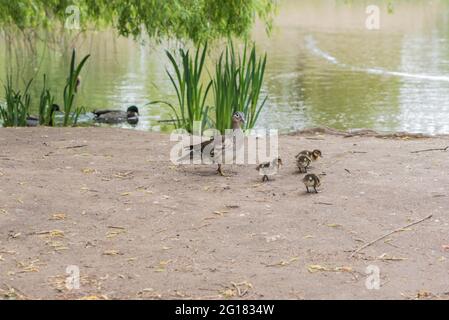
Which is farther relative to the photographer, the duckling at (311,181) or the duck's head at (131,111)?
the duck's head at (131,111)

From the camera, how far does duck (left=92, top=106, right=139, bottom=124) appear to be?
14855 millimetres

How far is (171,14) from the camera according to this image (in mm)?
11867

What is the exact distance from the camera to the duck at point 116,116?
48.7 ft

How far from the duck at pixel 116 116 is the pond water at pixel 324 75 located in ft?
0.89

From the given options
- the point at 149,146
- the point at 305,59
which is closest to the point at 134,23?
the point at 149,146

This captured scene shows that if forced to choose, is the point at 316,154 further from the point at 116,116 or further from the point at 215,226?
the point at 116,116

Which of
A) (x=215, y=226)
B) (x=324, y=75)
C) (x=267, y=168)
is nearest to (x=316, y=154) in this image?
(x=267, y=168)

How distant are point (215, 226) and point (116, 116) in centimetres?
938

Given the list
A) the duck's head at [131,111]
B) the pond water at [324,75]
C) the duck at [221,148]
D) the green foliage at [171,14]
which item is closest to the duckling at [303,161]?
the duck at [221,148]

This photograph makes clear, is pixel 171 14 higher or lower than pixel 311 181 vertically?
higher

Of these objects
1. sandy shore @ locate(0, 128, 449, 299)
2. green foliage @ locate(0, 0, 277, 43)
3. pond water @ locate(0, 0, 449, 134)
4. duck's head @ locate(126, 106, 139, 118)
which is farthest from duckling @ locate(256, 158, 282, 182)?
duck's head @ locate(126, 106, 139, 118)

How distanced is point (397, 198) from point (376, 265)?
153cm

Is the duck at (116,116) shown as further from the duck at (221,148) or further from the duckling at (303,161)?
the duckling at (303,161)
